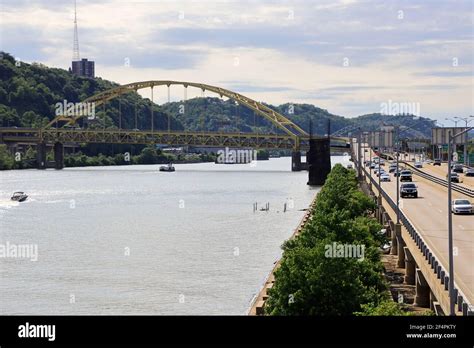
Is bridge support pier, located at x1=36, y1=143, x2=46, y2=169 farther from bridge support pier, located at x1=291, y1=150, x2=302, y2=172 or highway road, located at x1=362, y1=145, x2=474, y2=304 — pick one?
highway road, located at x1=362, y1=145, x2=474, y2=304

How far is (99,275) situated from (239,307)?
11.1 meters

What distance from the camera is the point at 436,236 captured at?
37.6 m

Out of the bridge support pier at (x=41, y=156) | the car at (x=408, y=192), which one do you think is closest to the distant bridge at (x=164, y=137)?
the bridge support pier at (x=41, y=156)

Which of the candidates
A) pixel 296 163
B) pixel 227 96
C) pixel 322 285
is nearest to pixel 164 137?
pixel 227 96

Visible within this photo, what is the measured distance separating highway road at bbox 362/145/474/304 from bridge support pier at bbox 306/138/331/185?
2688 inches

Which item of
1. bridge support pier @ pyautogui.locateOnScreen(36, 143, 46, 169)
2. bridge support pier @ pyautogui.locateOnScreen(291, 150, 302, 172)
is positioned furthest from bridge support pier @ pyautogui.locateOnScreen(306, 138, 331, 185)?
bridge support pier @ pyautogui.locateOnScreen(36, 143, 46, 169)

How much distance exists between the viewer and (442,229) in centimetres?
4075

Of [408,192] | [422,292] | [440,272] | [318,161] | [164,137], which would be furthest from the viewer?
[164,137]

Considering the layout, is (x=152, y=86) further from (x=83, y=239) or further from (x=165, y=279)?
(x=165, y=279)

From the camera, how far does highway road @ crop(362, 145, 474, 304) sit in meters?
27.5

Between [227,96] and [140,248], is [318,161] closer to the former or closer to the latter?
[227,96]

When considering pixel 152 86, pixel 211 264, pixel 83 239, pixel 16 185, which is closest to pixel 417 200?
pixel 211 264

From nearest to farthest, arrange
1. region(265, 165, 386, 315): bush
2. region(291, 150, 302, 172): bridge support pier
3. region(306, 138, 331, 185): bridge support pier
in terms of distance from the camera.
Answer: region(265, 165, 386, 315): bush
region(306, 138, 331, 185): bridge support pier
region(291, 150, 302, 172): bridge support pier

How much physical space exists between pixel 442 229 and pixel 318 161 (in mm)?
104404
